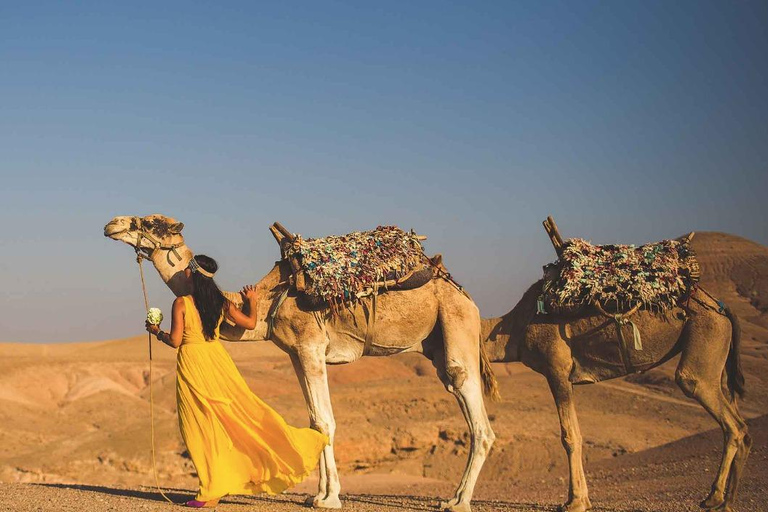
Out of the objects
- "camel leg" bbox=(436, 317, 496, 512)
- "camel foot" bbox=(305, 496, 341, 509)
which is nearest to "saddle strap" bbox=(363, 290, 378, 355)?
"camel leg" bbox=(436, 317, 496, 512)

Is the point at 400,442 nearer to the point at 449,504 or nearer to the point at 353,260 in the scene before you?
the point at 449,504

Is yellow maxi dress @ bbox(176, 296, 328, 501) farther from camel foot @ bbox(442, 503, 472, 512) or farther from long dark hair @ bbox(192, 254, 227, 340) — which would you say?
camel foot @ bbox(442, 503, 472, 512)

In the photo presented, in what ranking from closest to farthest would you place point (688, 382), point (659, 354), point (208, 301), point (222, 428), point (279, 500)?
point (222, 428) → point (208, 301) → point (688, 382) → point (659, 354) → point (279, 500)

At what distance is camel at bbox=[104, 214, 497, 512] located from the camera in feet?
30.9

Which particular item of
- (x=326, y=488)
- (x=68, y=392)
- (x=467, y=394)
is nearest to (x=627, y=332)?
(x=467, y=394)

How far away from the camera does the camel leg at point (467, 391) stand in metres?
9.41

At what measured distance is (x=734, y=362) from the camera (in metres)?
9.83

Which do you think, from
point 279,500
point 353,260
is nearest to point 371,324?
point 353,260

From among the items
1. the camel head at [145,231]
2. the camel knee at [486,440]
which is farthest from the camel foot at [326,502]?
the camel head at [145,231]

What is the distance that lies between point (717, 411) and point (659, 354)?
90 centimetres

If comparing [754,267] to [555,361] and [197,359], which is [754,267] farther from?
[197,359]

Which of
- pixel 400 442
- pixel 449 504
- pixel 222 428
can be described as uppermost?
pixel 222 428

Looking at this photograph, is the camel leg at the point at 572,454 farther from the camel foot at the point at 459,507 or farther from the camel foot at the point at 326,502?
the camel foot at the point at 326,502

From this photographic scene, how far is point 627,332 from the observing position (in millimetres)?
9867
